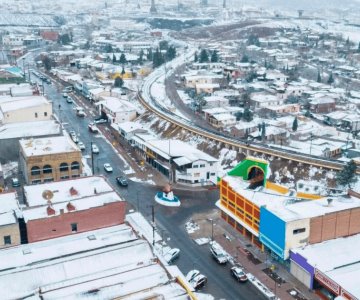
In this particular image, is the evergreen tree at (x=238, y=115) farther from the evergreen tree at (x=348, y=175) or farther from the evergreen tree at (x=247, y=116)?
the evergreen tree at (x=348, y=175)

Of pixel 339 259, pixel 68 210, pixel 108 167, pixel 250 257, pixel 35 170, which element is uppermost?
pixel 68 210

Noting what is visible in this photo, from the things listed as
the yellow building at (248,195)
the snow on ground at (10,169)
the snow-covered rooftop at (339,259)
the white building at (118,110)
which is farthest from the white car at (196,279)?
the white building at (118,110)

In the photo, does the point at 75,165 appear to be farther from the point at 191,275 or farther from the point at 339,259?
the point at 339,259

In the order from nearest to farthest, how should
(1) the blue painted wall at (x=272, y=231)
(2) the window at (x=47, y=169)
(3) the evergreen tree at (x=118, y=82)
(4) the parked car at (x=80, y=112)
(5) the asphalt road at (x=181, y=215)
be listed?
1. (5) the asphalt road at (x=181, y=215)
2. (1) the blue painted wall at (x=272, y=231)
3. (2) the window at (x=47, y=169)
4. (4) the parked car at (x=80, y=112)
5. (3) the evergreen tree at (x=118, y=82)

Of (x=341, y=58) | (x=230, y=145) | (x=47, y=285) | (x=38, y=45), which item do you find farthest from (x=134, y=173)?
(x=38, y=45)

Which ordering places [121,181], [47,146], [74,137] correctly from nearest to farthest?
1. [121,181]
2. [47,146]
3. [74,137]

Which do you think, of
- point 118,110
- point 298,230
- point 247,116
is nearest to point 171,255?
point 298,230

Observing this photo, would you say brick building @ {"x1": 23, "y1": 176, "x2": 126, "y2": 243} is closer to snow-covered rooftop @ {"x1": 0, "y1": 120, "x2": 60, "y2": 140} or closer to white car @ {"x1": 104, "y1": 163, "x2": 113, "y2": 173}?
white car @ {"x1": 104, "y1": 163, "x2": 113, "y2": 173}
